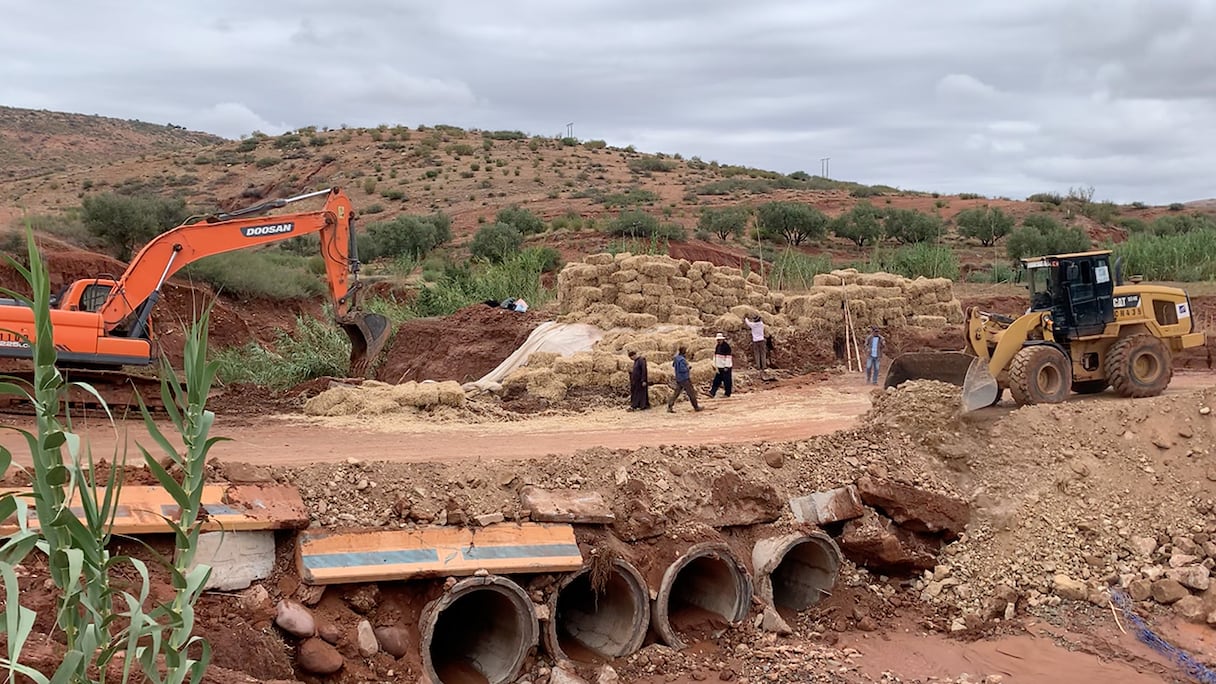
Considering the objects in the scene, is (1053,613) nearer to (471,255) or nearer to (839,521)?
(839,521)

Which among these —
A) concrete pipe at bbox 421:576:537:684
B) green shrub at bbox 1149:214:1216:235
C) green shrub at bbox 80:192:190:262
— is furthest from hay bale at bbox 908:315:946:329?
green shrub at bbox 1149:214:1216:235

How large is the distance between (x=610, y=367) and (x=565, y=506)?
7.35m

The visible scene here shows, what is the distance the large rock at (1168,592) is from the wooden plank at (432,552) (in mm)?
5754

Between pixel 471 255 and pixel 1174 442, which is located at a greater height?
pixel 471 255

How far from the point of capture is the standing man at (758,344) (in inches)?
727

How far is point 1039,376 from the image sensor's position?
12680 millimetres

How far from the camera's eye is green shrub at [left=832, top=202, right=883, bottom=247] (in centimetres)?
4022

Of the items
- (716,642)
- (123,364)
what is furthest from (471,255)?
(716,642)

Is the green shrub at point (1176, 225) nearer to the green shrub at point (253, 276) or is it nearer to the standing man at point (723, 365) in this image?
the standing man at point (723, 365)

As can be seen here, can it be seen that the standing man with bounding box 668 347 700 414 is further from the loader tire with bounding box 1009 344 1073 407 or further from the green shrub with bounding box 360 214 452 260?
the green shrub with bounding box 360 214 452 260

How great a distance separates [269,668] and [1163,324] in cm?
1302

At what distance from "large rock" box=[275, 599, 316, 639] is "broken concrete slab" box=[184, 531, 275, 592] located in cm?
43

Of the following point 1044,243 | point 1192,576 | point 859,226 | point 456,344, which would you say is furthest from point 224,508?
point 859,226

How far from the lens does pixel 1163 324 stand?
14148 mm
